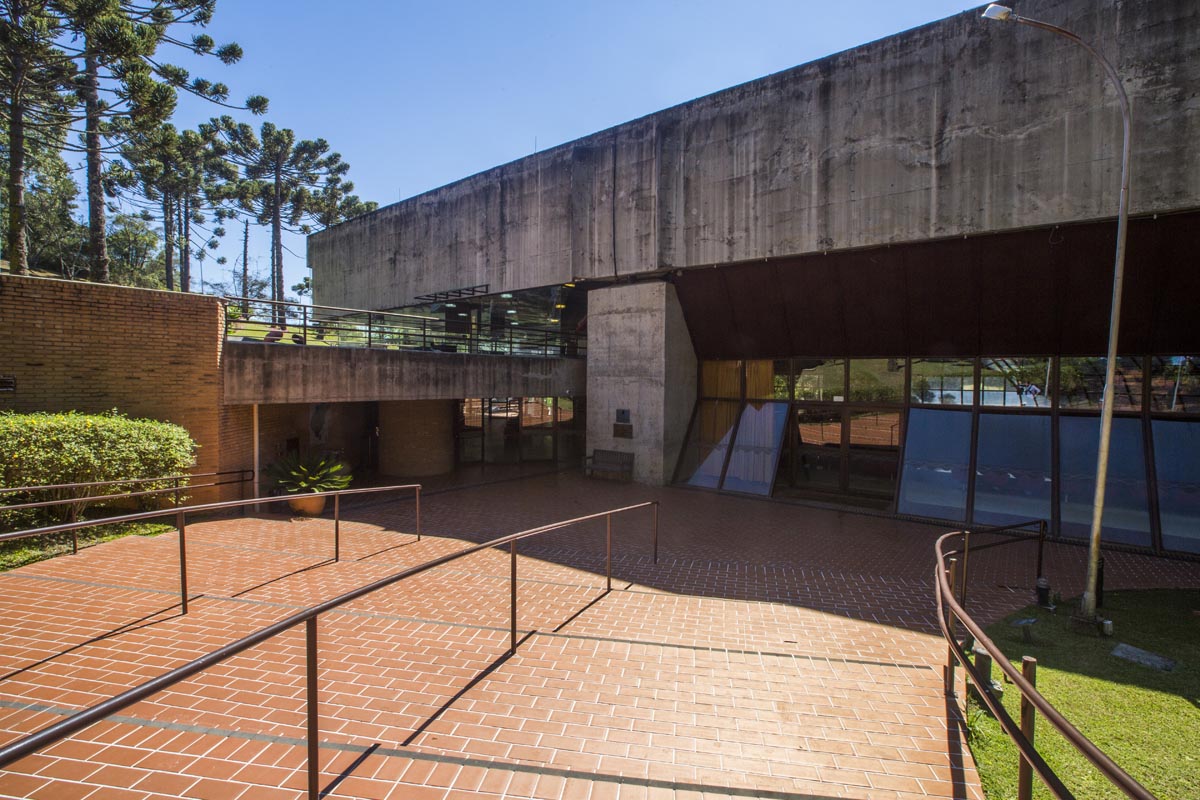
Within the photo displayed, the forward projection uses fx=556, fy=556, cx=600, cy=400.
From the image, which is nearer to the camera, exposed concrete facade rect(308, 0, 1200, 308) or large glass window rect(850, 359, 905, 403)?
exposed concrete facade rect(308, 0, 1200, 308)

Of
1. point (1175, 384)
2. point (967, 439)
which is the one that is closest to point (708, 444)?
point (967, 439)

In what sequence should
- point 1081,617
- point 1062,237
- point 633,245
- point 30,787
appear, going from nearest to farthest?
point 30,787
point 1081,617
point 1062,237
point 633,245

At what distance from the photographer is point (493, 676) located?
418 centimetres

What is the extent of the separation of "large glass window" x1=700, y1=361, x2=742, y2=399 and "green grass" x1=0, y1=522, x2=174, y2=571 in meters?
12.8

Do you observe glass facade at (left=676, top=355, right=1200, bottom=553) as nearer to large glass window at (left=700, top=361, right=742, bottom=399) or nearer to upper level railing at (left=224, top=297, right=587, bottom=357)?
large glass window at (left=700, top=361, right=742, bottom=399)

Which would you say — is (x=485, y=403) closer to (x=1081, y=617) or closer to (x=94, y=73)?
(x=1081, y=617)

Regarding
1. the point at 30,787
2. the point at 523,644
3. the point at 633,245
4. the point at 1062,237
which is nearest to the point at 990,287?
the point at 1062,237

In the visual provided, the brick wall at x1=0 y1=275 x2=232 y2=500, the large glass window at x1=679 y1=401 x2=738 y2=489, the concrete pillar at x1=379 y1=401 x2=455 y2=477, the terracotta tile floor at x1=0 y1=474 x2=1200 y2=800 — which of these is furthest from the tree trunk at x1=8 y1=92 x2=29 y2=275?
the large glass window at x1=679 y1=401 x2=738 y2=489

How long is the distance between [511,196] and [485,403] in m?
6.69

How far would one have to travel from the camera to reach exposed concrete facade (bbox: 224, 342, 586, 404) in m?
10.9

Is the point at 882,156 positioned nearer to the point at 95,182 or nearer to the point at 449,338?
the point at 449,338

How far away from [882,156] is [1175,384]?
720 cm

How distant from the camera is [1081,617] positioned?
6680 millimetres

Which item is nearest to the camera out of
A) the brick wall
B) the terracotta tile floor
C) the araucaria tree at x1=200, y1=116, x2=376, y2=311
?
the terracotta tile floor
